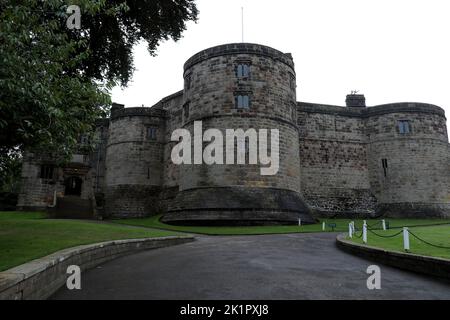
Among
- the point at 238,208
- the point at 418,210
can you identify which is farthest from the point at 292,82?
the point at 418,210

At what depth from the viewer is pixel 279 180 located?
24453mm

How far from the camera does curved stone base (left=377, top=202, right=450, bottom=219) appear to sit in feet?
98.4

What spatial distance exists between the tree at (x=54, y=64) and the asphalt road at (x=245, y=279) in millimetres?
3009

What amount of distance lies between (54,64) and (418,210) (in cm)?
3044

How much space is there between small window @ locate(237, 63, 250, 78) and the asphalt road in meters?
17.0

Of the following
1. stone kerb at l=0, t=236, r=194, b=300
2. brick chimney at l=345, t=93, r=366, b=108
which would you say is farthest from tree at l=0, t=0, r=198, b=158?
brick chimney at l=345, t=93, r=366, b=108

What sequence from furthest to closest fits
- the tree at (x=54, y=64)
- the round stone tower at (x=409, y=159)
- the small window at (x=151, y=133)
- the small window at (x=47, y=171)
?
the small window at (x=47, y=171) < the small window at (x=151, y=133) < the round stone tower at (x=409, y=159) < the tree at (x=54, y=64)

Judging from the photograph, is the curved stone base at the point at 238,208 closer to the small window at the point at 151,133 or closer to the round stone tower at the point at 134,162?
the round stone tower at the point at 134,162

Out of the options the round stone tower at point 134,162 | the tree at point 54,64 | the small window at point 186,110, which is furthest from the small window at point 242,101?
the round stone tower at point 134,162

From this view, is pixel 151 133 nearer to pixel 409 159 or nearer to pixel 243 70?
pixel 243 70

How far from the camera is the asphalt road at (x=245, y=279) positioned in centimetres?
582

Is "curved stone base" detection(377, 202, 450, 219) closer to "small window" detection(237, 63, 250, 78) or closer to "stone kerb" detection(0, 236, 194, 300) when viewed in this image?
"small window" detection(237, 63, 250, 78)

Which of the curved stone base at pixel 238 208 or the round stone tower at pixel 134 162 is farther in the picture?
the round stone tower at pixel 134 162
